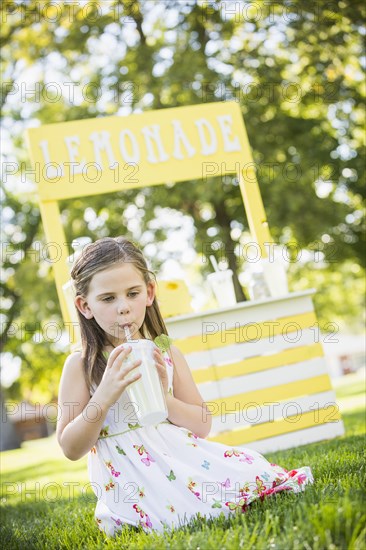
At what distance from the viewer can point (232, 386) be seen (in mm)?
5363

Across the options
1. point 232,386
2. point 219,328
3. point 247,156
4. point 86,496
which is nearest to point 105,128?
point 247,156

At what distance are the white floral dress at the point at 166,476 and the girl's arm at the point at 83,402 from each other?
15 cm

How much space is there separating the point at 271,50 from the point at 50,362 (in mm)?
11407

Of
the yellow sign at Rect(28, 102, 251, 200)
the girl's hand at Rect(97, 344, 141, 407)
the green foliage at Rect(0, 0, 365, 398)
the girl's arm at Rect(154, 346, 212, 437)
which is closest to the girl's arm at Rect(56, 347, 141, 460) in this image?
the girl's hand at Rect(97, 344, 141, 407)

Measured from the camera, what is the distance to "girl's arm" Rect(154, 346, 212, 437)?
8.87 feet

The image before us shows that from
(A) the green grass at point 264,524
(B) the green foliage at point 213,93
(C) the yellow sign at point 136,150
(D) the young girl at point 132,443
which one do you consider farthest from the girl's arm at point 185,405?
(B) the green foliage at point 213,93

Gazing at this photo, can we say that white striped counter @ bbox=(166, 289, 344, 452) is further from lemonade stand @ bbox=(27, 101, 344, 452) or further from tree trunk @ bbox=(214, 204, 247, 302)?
tree trunk @ bbox=(214, 204, 247, 302)

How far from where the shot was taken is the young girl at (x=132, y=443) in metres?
2.53

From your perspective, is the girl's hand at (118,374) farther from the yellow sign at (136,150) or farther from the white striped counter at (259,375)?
the yellow sign at (136,150)

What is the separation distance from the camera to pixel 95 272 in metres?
2.59

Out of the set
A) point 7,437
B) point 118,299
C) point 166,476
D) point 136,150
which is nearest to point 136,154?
point 136,150

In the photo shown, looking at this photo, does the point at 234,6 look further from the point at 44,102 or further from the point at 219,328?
the point at 219,328

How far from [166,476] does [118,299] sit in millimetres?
640

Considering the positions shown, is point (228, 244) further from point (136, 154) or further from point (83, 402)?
point (83, 402)
